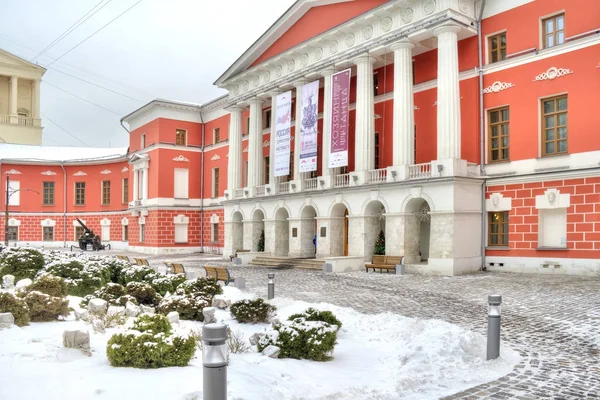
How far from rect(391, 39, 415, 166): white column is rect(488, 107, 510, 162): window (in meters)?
3.37

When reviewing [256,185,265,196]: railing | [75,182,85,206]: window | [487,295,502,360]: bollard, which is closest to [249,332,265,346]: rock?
[487,295,502,360]: bollard

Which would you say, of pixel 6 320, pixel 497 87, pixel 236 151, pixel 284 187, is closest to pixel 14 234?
pixel 236 151

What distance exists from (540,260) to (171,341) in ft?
58.9

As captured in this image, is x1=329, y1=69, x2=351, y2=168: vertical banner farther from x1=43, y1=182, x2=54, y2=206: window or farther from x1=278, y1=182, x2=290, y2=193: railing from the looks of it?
x1=43, y1=182, x2=54, y2=206: window

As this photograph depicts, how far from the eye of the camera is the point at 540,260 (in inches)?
809

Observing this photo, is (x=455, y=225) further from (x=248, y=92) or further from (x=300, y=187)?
(x=248, y=92)

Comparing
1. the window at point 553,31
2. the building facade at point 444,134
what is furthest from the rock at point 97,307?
the window at point 553,31

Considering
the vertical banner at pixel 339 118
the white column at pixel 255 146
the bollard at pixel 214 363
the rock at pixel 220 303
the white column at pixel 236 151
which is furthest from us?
the white column at pixel 236 151

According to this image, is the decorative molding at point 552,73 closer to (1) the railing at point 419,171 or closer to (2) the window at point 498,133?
(2) the window at point 498,133

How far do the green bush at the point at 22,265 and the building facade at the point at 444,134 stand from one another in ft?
Result: 42.8

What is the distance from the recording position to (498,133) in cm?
2252

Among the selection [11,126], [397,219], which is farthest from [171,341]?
[397,219]

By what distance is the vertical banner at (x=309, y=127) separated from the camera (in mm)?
27719

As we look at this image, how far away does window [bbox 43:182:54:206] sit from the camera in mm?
52062
